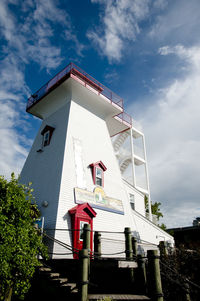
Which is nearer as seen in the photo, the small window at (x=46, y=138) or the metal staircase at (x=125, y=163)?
the small window at (x=46, y=138)

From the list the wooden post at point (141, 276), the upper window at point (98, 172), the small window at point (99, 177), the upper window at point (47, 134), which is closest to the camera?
the wooden post at point (141, 276)

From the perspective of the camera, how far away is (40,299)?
805 centimetres

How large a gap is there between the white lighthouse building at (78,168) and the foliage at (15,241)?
357 centimetres

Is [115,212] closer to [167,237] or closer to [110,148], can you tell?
[110,148]

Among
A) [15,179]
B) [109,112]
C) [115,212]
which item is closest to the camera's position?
[15,179]

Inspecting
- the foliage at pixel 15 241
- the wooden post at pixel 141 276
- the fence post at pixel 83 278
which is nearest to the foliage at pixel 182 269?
the wooden post at pixel 141 276

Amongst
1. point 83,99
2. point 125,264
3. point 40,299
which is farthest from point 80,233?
point 83,99

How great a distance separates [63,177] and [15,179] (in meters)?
5.34

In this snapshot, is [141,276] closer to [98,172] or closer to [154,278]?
[154,278]

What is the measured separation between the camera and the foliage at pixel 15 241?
5.92 meters

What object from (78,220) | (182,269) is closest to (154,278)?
(182,269)

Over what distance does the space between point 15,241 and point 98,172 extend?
8988mm

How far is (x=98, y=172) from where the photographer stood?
48.5 ft

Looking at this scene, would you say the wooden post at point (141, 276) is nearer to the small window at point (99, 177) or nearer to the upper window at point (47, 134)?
the small window at point (99, 177)
